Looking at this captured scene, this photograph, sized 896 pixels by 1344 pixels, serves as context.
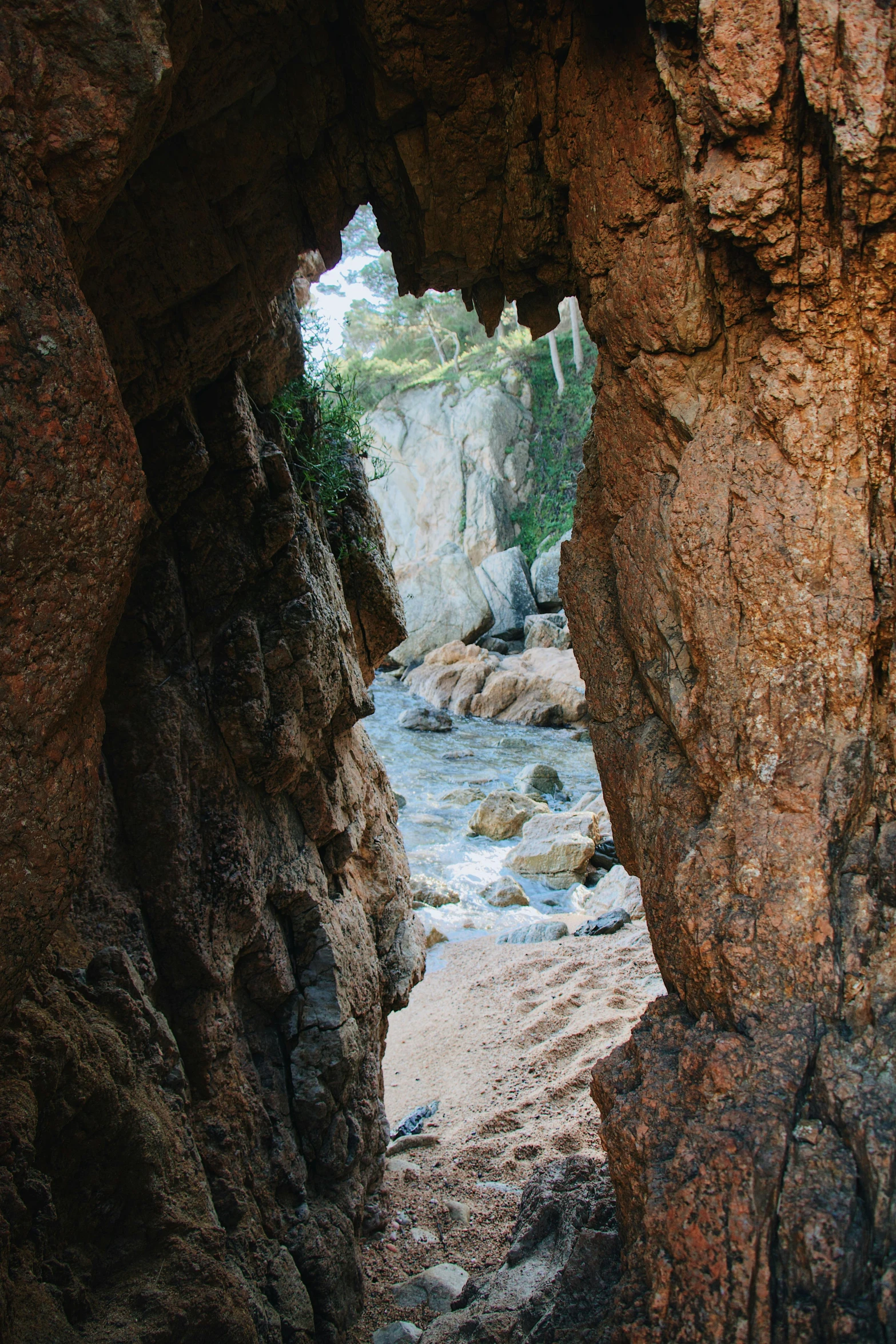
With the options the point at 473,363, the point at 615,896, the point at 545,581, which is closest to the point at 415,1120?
the point at 615,896

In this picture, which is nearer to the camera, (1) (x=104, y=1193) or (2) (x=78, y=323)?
(2) (x=78, y=323)

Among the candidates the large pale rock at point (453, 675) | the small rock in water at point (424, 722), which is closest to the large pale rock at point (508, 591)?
the large pale rock at point (453, 675)

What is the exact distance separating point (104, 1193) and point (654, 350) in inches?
144

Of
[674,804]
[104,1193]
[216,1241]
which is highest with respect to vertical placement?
[674,804]

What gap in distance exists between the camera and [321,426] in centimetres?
554

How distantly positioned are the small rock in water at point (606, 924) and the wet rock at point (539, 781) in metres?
5.06

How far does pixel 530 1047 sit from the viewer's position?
622cm

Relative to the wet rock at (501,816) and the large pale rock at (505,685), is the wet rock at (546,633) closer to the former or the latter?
the large pale rock at (505,685)

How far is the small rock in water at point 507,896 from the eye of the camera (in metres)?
10.1

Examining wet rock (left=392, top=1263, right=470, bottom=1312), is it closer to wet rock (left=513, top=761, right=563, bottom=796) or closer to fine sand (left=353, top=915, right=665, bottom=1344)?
fine sand (left=353, top=915, right=665, bottom=1344)

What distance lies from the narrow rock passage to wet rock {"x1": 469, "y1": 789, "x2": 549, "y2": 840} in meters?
0.83

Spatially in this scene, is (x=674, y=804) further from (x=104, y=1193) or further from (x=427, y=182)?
(x=427, y=182)

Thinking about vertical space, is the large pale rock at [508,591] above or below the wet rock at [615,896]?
above

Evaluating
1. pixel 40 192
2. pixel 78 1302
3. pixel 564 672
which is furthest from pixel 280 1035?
pixel 564 672
